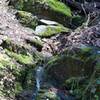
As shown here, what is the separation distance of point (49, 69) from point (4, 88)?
120 centimetres

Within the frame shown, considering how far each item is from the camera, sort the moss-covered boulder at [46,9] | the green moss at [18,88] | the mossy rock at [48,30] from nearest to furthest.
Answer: the green moss at [18,88]
the mossy rock at [48,30]
the moss-covered boulder at [46,9]

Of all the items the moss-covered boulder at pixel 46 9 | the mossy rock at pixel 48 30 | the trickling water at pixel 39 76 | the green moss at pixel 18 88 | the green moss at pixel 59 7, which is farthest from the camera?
the green moss at pixel 59 7

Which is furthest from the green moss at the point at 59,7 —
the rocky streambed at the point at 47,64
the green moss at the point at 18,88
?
the green moss at the point at 18,88

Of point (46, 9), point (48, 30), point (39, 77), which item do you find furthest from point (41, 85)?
point (46, 9)

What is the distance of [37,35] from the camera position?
26.8 ft

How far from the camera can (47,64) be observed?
663 centimetres

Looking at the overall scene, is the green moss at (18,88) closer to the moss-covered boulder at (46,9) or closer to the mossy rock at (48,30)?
the mossy rock at (48,30)

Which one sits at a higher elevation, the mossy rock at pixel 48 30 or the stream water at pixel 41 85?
the mossy rock at pixel 48 30

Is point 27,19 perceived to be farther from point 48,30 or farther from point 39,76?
point 39,76

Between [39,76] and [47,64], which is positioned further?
[47,64]

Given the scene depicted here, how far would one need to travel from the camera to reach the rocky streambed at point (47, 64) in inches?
225

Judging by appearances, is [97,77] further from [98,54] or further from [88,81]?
[98,54]

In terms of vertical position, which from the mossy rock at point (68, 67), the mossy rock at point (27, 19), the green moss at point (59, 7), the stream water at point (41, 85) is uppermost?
the green moss at point (59, 7)

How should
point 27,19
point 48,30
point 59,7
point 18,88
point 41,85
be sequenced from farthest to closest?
point 59,7 → point 27,19 → point 48,30 → point 41,85 → point 18,88
